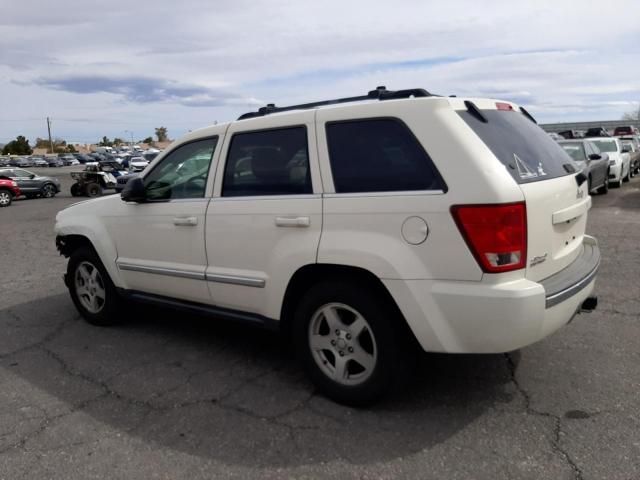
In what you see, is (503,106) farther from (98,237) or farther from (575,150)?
(575,150)

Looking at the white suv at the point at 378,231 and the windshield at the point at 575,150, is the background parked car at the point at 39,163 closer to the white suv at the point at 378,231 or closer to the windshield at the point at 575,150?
the windshield at the point at 575,150

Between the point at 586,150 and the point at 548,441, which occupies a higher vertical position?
the point at 586,150

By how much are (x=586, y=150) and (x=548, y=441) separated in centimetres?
1250

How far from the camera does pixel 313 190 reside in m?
3.38

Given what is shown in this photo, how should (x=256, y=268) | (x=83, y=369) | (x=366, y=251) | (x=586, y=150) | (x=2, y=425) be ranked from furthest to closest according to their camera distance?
(x=586, y=150), (x=83, y=369), (x=256, y=268), (x=2, y=425), (x=366, y=251)

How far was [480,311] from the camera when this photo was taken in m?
2.80

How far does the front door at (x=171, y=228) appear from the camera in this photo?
4.04 m

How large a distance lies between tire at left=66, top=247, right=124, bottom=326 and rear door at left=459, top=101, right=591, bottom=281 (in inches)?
138

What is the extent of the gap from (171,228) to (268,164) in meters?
1.02

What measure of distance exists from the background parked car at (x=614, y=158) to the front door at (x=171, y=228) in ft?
50.1

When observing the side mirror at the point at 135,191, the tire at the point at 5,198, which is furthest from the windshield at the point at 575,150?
the tire at the point at 5,198

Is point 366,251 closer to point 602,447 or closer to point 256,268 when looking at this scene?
point 256,268

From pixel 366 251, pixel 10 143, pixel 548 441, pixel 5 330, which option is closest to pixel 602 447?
pixel 548 441

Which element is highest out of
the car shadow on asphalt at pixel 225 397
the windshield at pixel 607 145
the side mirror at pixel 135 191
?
the windshield at pixel 607 145
